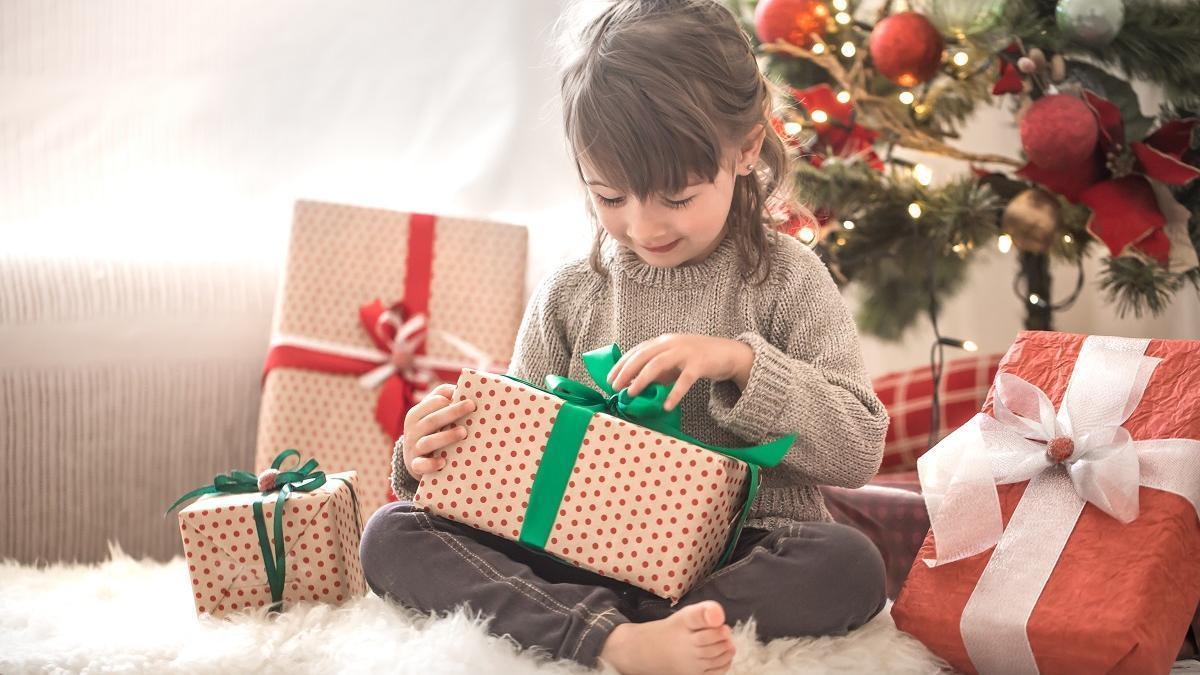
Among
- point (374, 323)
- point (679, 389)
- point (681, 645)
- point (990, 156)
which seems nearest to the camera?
point (681, 645)

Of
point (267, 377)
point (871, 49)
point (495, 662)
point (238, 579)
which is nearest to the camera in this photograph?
point (495, 662)

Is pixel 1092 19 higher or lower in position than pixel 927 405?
higher

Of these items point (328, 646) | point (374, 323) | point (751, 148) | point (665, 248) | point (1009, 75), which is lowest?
point (328, 646)

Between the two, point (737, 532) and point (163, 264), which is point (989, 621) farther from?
point (163, 264)

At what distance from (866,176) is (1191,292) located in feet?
1.69

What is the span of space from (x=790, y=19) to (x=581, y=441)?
28.2 inches

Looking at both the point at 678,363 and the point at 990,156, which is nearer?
the point at 678,363

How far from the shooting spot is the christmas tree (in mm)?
1271

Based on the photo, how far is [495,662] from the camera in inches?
35.4

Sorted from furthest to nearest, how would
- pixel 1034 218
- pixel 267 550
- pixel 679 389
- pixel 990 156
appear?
pixel 990 156 → pixel 1034 218 → pixel 267 550 → pixel 679 389

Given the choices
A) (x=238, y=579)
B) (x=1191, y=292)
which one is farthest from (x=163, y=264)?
(x=1191, y=292)

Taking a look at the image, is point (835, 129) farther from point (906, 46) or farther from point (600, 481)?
point (600, 481)

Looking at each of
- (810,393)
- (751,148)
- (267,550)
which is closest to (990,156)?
(751,148)

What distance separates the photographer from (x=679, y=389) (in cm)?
98
